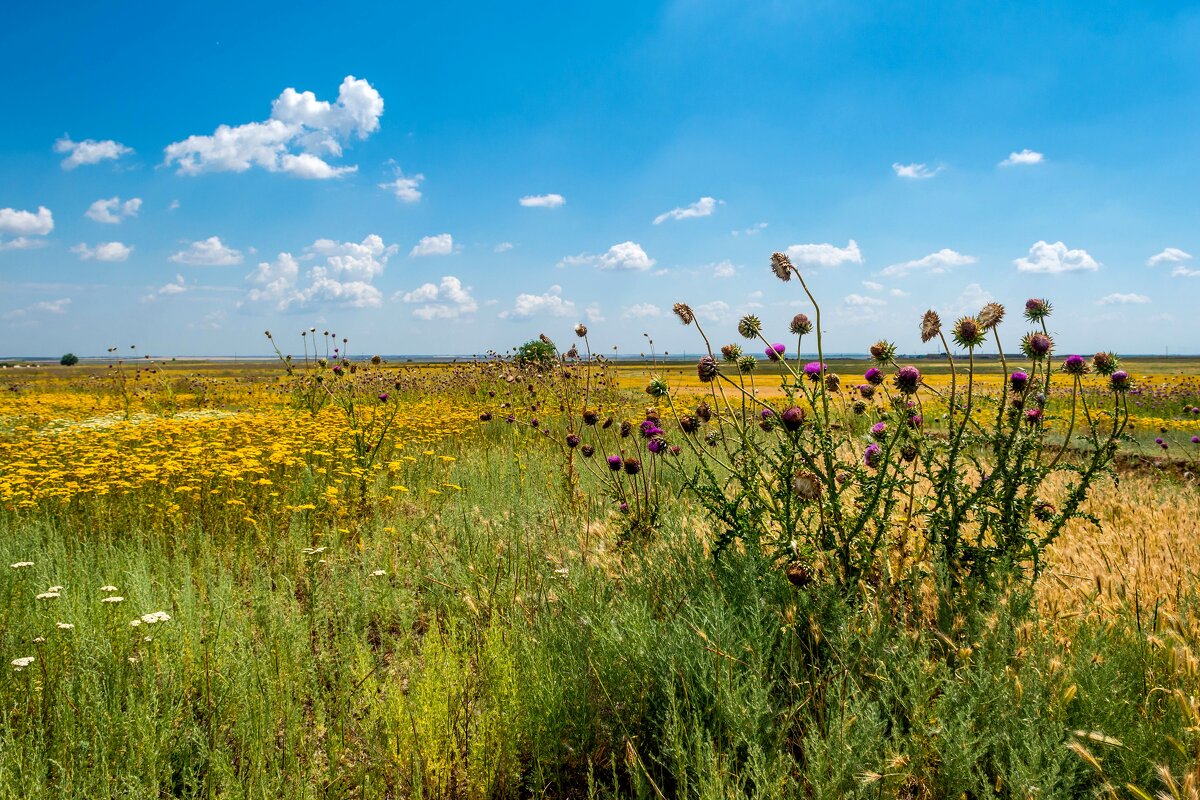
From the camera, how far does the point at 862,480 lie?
245 centimetres

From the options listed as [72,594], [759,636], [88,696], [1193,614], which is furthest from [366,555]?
[1193,614]

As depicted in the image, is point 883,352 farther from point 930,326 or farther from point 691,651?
point 691,651

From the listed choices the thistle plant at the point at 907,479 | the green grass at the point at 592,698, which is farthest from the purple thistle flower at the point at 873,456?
the green grass at the point at 592,698

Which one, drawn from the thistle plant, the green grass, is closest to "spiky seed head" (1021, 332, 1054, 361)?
the thistle plant

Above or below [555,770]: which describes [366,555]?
above

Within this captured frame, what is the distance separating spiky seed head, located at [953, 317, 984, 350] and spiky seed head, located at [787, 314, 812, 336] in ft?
2.03

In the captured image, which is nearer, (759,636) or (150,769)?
(150,769)

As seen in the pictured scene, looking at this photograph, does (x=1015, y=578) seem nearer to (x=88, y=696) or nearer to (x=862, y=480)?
(x=862, y=480)

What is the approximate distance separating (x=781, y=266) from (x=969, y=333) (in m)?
0.85

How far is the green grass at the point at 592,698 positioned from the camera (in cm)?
172

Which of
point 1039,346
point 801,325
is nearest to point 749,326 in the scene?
point 801,325

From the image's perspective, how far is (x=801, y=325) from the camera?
2758mm

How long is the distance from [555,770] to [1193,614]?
104 inches

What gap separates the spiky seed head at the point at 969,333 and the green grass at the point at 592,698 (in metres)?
1.07
